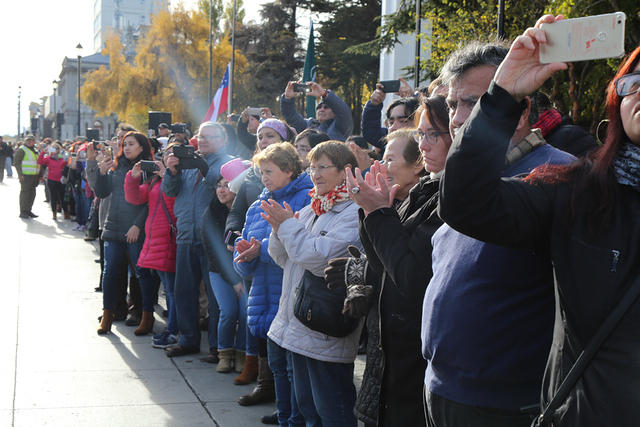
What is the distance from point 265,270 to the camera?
491 centimetres

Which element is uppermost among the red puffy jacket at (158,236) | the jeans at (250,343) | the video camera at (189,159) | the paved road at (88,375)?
the video camera at (189,159)

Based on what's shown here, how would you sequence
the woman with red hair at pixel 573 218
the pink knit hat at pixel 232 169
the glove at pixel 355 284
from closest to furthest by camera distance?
the woman with red hair at pixel 573 218
the glove at pixel 355 284
the pink knit hat at pixel 232 169

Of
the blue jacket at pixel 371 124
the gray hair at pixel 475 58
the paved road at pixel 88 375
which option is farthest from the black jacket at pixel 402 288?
the blue jacket at pixel 371 124

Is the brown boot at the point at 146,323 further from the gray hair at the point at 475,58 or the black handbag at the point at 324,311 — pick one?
the gray hair at the point at 475,58

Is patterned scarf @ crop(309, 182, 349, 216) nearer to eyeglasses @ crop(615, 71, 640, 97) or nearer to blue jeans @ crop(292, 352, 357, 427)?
blue jeans @ crop(292, 352, 357, 427)

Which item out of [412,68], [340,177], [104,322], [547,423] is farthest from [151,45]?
[547,423]

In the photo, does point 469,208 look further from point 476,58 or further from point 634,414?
point 476,58

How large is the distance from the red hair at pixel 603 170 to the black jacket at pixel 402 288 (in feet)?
2.84

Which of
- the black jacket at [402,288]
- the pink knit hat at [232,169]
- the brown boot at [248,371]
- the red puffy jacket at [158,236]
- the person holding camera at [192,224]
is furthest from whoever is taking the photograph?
the red puffy jacket at [158,236]

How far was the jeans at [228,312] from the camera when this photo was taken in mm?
6004

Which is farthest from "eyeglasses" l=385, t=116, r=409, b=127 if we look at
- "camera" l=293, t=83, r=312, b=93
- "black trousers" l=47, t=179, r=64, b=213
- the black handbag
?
"black trousers" l=47, t=179, r=64, b=213

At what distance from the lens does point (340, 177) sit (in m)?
3.99

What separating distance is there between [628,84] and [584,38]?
22cm

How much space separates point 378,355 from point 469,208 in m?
1.47
